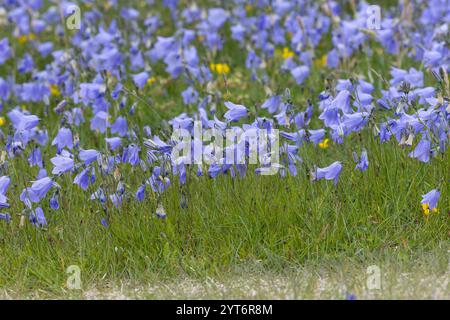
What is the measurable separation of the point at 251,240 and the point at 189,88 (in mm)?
2314

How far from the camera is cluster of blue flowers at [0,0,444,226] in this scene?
5.18 m

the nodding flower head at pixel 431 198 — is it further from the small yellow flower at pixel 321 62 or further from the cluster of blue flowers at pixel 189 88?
the small yellow flower at pixel 321 62

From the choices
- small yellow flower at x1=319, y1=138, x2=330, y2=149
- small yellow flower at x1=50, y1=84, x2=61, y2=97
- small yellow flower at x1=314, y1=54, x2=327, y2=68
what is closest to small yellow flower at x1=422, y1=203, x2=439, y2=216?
small yellow flower at x1=319, y1=138, x2=330, y2=149

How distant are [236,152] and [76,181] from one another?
3.14 feet

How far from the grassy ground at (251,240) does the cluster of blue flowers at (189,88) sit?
0.11 meters

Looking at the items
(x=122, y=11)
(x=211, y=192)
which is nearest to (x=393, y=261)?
(x=211, y=192)

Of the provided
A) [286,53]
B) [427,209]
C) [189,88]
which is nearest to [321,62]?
[286,53]

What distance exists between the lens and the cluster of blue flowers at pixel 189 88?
17.0 feet

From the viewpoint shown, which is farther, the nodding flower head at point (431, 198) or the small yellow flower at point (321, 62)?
the small yellow flower at point (321, 62)

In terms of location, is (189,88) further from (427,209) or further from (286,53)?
(427,209)

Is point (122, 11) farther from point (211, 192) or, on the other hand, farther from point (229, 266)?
point (229, 266)

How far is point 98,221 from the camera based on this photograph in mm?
5160

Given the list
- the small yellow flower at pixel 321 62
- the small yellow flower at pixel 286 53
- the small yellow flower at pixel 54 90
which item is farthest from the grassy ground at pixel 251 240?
the small yellow flower at pixel 286 53

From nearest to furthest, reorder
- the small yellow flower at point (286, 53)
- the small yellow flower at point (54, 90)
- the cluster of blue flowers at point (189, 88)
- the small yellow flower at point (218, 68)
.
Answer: the cluster of blue flowers at point (189, 88) < the small yellow flower at point (54, 90) < the small yellow flower at point (218, 68) < the small yellow flower at point (286, 53)
